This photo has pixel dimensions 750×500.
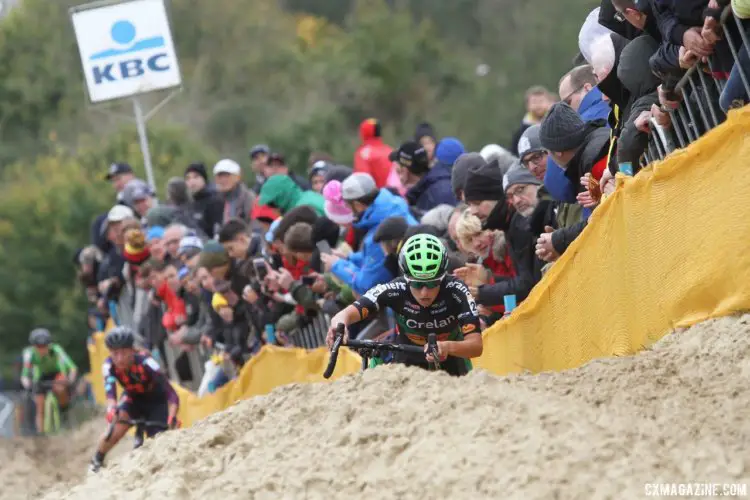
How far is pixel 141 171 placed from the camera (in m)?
45.0

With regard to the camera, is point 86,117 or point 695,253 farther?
point 86,117

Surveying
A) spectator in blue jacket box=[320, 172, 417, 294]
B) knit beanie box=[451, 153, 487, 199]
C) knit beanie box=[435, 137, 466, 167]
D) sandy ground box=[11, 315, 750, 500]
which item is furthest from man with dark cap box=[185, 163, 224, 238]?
sandy ground box=[11, 315, 750, 500]

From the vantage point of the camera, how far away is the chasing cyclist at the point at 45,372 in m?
26.8

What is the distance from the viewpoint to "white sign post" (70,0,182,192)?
22734 mm

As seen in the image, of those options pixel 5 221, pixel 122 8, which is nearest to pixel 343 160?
pixel 5 221

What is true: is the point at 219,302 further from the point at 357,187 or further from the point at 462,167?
the point at 462,167

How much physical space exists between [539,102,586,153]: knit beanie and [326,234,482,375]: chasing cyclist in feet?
3.02

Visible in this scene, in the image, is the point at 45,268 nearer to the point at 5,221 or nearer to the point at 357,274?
the point at 5,221

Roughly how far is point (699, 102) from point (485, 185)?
3.04m

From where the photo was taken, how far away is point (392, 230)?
11164 mm

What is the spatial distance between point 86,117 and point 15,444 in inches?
1720

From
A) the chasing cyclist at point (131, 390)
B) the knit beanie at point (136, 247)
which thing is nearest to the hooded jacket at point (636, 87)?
the chasing cyclist at point (131, 390)

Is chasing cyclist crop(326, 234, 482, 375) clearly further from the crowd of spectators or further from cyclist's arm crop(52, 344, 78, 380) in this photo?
cyclist's arm crop(52, 344, 78, 380)

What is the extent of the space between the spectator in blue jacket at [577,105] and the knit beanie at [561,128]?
0.27 metres
